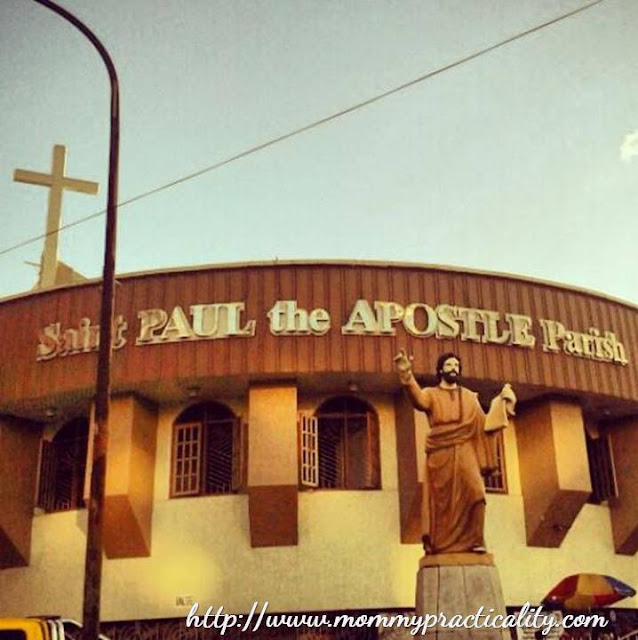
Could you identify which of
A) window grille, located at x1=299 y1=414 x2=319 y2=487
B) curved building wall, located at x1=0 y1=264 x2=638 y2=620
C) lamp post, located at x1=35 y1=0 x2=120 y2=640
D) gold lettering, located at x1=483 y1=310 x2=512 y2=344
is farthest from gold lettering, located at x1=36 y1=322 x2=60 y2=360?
gold lettering, located at x1=483 y1=310 x2=512 y2=344

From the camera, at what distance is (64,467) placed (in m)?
21.7

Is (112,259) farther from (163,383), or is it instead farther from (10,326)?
(10,326)

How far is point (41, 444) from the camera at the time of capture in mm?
21906

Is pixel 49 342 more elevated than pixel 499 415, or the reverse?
pixel 49 342

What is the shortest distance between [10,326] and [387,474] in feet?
29.5

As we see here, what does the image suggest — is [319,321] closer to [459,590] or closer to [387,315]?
[387,315]

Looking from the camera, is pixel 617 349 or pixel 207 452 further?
pixel 617 349

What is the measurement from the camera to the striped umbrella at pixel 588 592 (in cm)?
1761

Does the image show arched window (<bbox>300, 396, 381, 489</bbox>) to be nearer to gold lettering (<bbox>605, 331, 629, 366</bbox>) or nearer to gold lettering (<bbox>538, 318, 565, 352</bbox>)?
gold lettering (<bbox>538, 318, 565, 352</bbox>)

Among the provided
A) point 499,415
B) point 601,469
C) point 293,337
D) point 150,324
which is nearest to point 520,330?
point 601,469

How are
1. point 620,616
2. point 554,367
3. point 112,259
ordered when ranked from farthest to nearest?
point 620,616 < point 554,367 < point 112,259

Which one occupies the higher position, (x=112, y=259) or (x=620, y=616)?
(x=112, y=259)

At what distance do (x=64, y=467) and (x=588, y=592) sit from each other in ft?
38.6

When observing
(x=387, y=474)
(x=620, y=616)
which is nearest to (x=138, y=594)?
(x=387, y=474)
